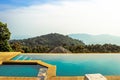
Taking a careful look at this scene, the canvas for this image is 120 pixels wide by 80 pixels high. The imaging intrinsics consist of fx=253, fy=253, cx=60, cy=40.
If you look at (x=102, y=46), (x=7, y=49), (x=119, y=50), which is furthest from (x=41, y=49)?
(x=119, y=50)

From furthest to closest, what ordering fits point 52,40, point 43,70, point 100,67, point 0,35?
1. point 52,40
2. point 0,35
3. point 100,67
4. point 43,70

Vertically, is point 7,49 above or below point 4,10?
below

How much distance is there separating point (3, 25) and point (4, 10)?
358 inches

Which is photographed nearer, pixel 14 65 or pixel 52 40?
pixel 14 65

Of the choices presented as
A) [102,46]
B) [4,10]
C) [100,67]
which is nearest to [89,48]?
[102,46]

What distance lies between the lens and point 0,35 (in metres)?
19.3

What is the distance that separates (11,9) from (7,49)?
8.45 meters

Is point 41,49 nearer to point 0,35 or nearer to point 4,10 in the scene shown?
point 0,35

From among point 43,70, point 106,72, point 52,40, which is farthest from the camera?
point 52,40

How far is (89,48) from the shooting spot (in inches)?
829

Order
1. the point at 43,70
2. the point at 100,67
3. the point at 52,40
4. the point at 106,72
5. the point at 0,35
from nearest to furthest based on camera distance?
the point at 43,70
the point at 106,72
the point at 100,67
the point at 0,35
the point at 52,40

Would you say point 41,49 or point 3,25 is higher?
point 3,25

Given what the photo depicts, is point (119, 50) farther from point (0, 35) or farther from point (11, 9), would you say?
point (11, 9)

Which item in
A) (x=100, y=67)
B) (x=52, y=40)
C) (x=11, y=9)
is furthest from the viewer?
(x=52, y=40)
